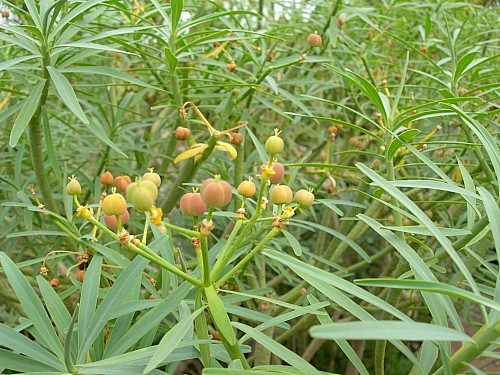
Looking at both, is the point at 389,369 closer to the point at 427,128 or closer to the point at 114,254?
the point at 427,128

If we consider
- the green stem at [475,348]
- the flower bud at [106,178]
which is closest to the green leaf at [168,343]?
the green stem at [475,348]

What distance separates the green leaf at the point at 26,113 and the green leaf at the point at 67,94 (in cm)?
4

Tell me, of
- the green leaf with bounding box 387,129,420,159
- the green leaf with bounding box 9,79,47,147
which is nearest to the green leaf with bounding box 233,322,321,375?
the green leaf with bounding box 387,129,420,159

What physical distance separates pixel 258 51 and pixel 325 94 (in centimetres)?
78

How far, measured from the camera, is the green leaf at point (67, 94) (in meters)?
0.76

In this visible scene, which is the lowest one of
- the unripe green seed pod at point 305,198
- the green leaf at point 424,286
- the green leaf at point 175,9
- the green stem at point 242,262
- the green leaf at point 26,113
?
the green stem at point 242,262

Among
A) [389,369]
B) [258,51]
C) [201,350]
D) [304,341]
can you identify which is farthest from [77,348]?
[389,369]

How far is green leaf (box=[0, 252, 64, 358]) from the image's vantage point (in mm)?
569

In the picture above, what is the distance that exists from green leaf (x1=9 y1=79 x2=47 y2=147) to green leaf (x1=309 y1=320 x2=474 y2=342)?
55 cm

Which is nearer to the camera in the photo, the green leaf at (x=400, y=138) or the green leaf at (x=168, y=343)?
the green leaf at (x=168, y=343)

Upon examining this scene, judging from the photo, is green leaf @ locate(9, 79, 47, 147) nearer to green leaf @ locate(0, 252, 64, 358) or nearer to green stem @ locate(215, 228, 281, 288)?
green leaf @ locate(0, 252, 64, 358)

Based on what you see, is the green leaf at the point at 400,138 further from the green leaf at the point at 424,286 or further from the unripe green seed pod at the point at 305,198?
the green leaf at the point at 424,286

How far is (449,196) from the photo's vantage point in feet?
4.63

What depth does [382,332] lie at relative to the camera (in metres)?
0.38
